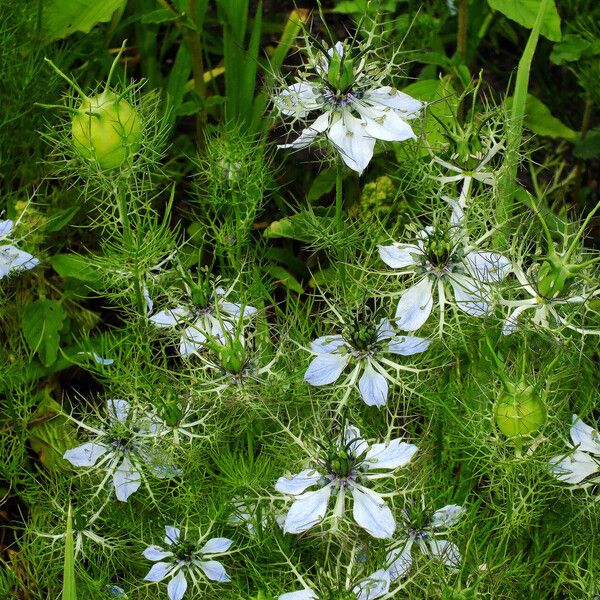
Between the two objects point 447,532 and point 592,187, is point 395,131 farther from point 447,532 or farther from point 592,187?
point 592,187

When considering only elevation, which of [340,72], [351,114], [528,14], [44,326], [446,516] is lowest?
[44,326]

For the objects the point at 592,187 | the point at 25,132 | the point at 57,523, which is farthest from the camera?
the point at 592,187

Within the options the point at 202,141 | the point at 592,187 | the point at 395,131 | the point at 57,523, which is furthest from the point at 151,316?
the point at 592,187

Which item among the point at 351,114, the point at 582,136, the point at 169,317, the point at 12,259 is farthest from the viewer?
the point at 582,136

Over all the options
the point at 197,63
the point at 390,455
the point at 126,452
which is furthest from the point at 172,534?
the point at 197,63

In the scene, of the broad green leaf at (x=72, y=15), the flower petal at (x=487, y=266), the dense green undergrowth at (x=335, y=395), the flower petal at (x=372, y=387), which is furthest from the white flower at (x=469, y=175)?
the broad green leaf at (x=72, y=15)

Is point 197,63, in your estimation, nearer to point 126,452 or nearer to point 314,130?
point 314,130
